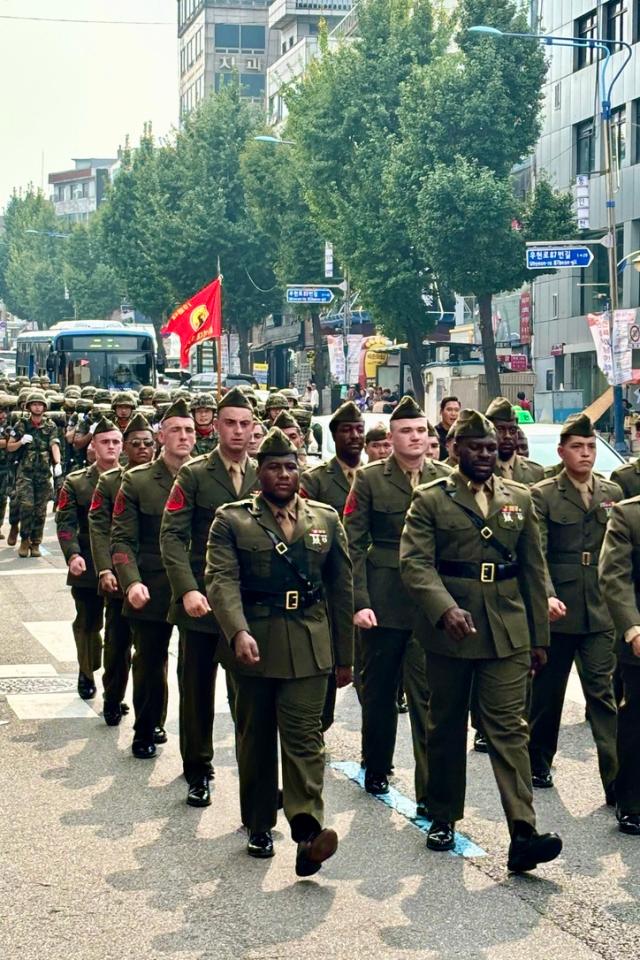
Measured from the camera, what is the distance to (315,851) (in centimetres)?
691

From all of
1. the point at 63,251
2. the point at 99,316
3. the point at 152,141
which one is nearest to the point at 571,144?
the point at 152,141

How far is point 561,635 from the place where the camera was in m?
9.03

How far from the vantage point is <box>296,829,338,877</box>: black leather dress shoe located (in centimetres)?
690

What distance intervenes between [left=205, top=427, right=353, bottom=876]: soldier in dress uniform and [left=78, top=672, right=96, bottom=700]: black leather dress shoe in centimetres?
422

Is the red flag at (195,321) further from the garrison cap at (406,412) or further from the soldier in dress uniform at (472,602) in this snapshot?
the soldier in dress uniform at (472,602)

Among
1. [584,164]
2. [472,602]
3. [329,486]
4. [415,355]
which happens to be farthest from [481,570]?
[584,164]

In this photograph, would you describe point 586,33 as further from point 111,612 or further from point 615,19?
point 111,612

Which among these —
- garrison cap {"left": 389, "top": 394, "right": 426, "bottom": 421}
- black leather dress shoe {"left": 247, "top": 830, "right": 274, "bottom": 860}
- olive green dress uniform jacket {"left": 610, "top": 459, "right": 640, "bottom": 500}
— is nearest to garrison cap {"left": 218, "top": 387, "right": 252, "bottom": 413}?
garrison cap {"left": 389, "top": 394, "right": 426, "bottom": 421}

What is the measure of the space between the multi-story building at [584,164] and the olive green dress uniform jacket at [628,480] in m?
36.9

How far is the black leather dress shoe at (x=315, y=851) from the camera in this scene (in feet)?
22.6

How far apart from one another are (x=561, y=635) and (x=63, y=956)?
378 cm

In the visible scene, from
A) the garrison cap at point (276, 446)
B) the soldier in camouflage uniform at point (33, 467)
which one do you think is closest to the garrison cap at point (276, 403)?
the soldier in camouflage uniform at point (33, 467)

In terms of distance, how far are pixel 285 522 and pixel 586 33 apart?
45.9m

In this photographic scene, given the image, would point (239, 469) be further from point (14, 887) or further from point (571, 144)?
point (571, 144)
